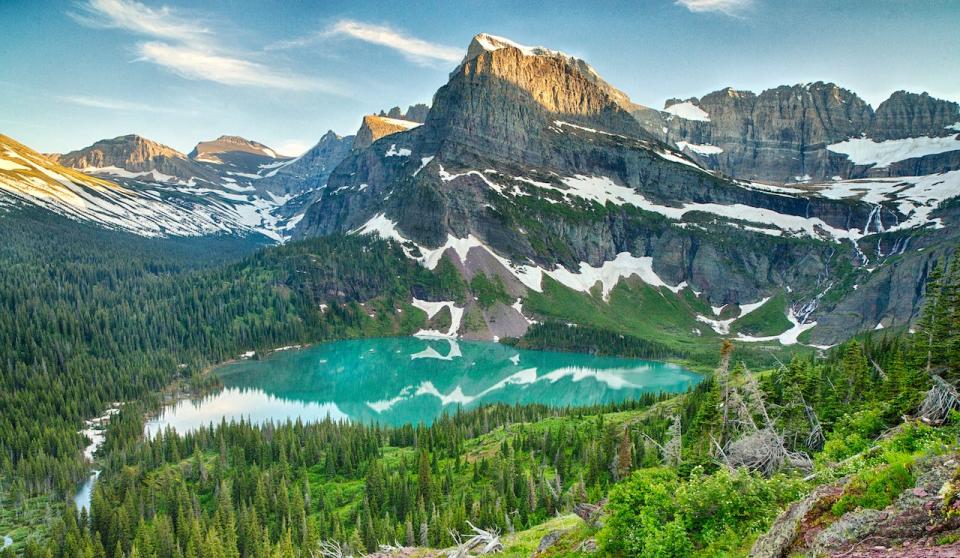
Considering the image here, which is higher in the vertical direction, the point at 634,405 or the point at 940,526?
the point at 940,526

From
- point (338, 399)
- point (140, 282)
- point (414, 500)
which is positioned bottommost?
point (338, 399)

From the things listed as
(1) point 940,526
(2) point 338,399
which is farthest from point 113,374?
(1) point 940,526

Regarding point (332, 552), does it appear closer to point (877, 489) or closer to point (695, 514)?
point (695, 514)

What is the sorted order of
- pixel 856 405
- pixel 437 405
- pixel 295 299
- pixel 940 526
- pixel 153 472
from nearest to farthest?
1. pixel 940 526
2. pixel 856 405
3. pixel 153 472
4. pixel 437 405
5. pixel 295 299

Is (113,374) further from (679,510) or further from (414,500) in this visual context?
(679,510)

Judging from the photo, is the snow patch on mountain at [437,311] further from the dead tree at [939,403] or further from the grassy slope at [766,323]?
the dead tree at [939,403]

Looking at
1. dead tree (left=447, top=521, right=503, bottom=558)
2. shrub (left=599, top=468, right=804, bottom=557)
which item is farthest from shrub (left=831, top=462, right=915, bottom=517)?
dead tree (left=447, top=521, right=503, bottom=558)

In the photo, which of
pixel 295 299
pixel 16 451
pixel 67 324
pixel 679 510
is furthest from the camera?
pixel 295 299
